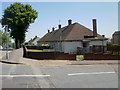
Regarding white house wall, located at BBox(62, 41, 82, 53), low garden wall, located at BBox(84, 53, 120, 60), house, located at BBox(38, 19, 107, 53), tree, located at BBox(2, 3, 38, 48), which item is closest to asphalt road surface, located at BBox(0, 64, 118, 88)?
low garden wall, located at BBox(84, 53, 120, 60)

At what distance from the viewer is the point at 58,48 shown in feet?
113

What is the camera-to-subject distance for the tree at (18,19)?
4525 cm

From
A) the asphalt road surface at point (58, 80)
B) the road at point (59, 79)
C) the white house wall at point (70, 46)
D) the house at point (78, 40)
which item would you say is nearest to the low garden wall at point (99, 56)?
the road at point (59, 79)

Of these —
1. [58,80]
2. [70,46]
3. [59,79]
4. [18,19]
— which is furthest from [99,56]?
[18,19]

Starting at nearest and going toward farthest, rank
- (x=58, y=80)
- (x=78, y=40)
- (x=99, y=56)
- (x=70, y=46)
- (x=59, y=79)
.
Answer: (x=58, y=80), (x=59, y=79), (x=99, y=56), (x=70, y=46), (x=78, y=40)

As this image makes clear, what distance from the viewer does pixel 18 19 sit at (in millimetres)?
45438

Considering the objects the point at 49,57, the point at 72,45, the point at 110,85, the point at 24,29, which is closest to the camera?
the point at 110,85

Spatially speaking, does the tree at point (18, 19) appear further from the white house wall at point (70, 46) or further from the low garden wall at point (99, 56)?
the low garden wall at point (99, 56)

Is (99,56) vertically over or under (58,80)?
over

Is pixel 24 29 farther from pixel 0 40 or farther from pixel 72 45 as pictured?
pixel 0 40

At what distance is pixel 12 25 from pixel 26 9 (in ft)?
21.6

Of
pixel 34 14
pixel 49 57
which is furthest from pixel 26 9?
pixel 49 57

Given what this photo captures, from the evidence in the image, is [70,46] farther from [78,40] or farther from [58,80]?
[58,80]

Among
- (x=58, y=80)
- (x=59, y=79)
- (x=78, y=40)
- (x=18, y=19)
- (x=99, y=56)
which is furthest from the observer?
(x=18, y=19)
